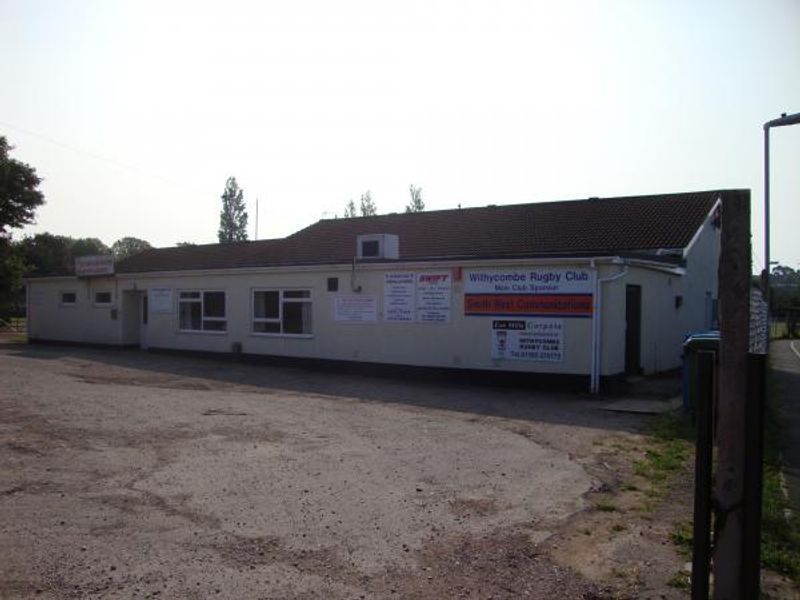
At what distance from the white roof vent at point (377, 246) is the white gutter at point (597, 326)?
6.57 m

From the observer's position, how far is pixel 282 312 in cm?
2061

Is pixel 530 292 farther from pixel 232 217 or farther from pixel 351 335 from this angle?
pixel 232 217

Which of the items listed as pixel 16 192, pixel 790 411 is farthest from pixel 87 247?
pixel 790 411

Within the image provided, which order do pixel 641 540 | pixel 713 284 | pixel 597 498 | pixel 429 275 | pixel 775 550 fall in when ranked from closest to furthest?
pixel 775 550
pixel 641 540
pixel 597 498
pixel 429 275
pixel 713 284

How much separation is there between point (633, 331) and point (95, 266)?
800 inches

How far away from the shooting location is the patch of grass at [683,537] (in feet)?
17.5

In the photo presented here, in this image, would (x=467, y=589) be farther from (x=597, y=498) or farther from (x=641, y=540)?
(x=597, y=498)

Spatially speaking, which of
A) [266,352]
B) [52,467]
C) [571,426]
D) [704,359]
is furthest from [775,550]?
[266,352]

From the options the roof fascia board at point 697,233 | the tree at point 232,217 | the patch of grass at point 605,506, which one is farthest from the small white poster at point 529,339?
the tree at point 232,217

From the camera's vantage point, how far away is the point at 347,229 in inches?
1203

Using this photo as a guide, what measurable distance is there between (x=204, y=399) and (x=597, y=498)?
8.82 metres

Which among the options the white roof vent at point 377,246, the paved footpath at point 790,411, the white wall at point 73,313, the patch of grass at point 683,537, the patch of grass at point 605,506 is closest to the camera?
the patch of grass at point 683,537

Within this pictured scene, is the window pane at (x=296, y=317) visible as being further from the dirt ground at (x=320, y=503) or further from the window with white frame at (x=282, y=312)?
the dirt ground at (x=320, y=503)

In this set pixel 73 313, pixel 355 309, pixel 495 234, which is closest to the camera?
pixel 355 309
